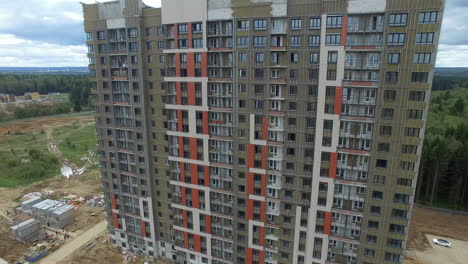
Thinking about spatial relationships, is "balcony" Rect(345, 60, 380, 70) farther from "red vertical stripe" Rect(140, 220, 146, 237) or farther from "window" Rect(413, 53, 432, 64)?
"red vertical stripe" Rect(140, 220, 146, 237)

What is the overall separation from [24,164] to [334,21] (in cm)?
11377

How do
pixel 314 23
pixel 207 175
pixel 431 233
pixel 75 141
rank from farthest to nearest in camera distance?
pixel 75 141 < pixel 431 233 < pixel 207 175 < pixel 314 23

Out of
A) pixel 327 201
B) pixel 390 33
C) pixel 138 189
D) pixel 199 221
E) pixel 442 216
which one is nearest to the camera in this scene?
pixel 390 33

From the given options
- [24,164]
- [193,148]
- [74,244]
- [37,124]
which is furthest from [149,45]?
[37,124]

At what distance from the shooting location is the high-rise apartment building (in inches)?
1184

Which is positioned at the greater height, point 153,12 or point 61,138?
point 153,12

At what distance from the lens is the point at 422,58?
92.3ft

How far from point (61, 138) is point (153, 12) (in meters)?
124


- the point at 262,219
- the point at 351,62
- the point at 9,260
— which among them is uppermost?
the point at 351,62

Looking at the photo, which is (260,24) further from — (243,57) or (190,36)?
(190,36)

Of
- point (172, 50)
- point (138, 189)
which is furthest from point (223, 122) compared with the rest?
point (138, 189)

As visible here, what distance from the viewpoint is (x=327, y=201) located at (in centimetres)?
3547

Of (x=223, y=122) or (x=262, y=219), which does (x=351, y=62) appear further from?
(x=262, y=219)

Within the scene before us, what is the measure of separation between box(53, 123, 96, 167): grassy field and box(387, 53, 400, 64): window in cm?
10646
